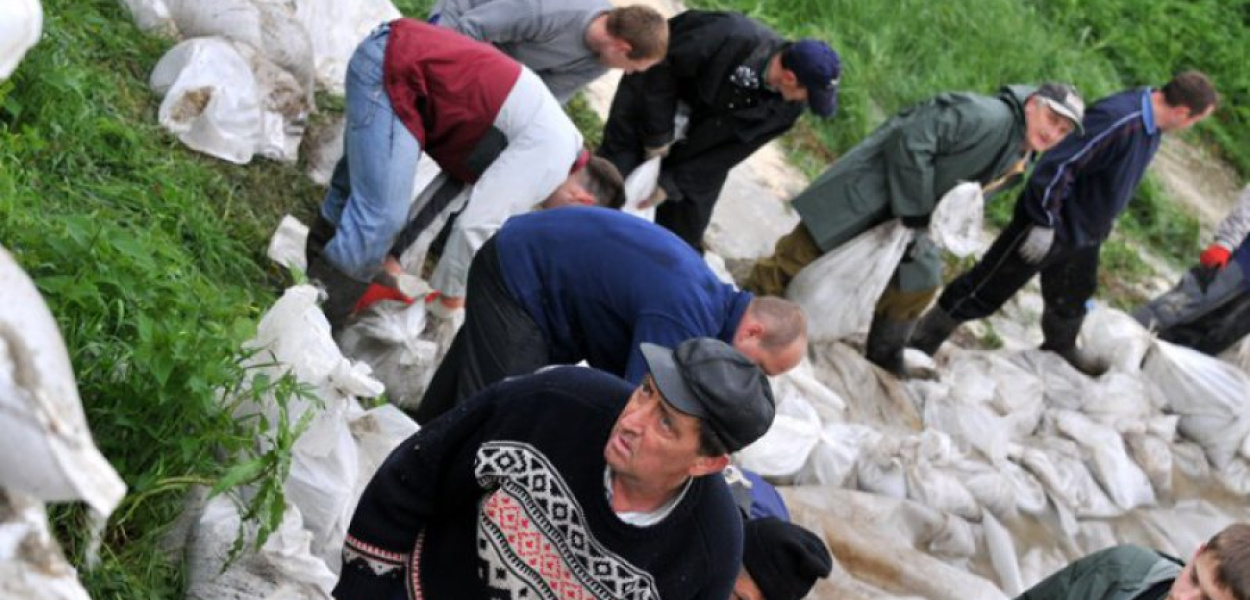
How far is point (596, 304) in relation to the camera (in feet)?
11.3

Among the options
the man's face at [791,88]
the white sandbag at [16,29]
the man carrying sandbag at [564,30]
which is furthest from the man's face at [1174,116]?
the white sandbag at [16,29]

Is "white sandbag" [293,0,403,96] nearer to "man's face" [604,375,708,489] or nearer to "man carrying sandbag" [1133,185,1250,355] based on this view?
"man's face" [604,375,708,489]

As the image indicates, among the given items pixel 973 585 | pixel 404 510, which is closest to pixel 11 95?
pixel 404 510

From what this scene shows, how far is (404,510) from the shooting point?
2484 mm

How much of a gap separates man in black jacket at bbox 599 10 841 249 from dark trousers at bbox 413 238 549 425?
1.68 m

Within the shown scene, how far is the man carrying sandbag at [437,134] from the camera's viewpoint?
3.90 metres

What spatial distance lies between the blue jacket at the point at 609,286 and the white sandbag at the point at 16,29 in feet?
6.18

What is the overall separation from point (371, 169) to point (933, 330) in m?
3.10

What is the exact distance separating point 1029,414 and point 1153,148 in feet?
3.74

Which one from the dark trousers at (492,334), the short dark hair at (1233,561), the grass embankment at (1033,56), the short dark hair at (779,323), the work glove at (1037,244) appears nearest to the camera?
the short dark hair at (1233,561)

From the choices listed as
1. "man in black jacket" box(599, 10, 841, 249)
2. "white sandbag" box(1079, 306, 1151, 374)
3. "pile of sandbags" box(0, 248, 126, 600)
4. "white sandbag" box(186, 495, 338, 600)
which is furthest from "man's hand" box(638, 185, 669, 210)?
"pile of sandbags" box(0, 248, 126, 600)

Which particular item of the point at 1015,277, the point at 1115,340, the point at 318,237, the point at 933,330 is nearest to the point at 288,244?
the point at 318,237

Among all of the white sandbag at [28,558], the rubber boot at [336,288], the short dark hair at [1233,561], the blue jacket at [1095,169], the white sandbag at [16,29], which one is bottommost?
the blue jacket at [1095,169]

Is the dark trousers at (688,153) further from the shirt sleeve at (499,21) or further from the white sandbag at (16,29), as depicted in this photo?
the white sandbag at (16,29)
